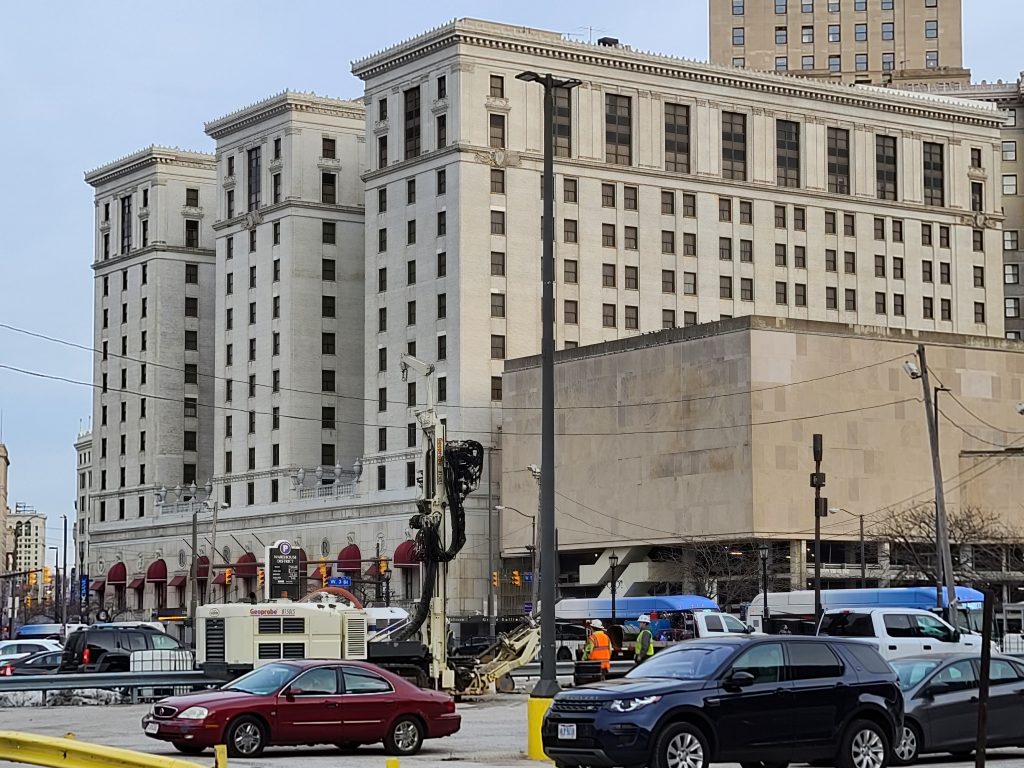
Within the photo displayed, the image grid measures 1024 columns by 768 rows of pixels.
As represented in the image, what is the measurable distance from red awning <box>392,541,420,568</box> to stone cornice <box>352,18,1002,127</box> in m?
28.8

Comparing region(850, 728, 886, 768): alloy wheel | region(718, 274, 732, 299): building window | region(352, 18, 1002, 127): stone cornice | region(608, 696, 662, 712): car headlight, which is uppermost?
region(352, 18, 1002, 127): stone cornice

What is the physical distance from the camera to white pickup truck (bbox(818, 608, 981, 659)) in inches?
1788

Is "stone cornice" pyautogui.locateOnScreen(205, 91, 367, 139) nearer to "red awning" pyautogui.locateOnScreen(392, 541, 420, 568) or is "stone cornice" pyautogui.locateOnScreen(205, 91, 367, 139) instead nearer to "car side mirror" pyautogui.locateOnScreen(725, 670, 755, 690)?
"red awning" pyautogui.locateOnScreen(392, 541, 420, 568)

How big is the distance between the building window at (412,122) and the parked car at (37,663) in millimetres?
65313

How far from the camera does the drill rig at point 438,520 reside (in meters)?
43.8

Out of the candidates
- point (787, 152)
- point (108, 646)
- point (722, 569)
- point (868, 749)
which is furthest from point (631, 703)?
point (787, 152)

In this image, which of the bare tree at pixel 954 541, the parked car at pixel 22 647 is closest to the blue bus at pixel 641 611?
the parked car at pixel 22 647

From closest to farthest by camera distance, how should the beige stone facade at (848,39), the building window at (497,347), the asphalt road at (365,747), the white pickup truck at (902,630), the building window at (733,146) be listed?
the asphalt road at (365,747), the white pickup truck at (902,630), the building window at (497,347), the building window at (733,146), the beige stone facade at (848,39)

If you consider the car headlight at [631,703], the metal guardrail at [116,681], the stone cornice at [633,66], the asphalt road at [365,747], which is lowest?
the asphalt road at [365,747]

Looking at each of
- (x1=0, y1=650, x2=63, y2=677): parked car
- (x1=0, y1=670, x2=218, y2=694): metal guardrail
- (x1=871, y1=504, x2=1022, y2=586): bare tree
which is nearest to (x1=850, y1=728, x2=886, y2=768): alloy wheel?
(x1=0, y1=670, x2=218, y2=694): metal guardrail

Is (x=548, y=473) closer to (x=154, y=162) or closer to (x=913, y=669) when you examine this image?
(x=913, y=669)

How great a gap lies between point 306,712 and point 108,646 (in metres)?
24.1

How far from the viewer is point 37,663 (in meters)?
57.0

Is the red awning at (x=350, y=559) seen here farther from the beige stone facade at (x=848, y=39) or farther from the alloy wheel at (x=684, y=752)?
the alloy wheel at (x=684, y=752)
